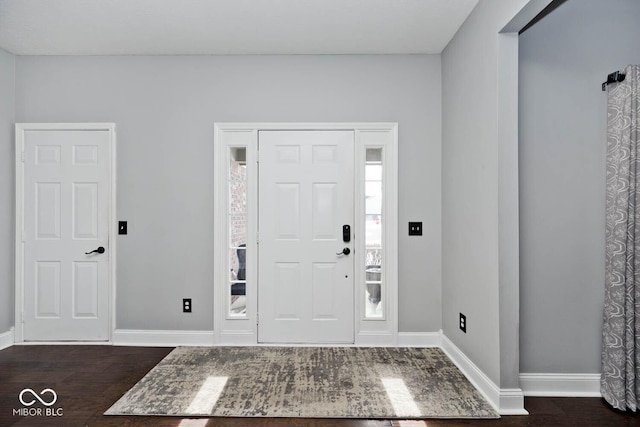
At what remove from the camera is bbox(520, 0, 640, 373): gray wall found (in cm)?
256

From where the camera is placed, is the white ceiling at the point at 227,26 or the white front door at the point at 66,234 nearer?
the white ceiling at the point at 227,26

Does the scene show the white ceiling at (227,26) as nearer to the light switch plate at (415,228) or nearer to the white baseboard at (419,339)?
the light switch plate at (415,228)

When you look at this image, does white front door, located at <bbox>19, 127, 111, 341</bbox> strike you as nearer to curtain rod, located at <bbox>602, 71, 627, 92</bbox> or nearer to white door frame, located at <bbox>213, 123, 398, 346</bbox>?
white door frame, located at <bbox>213, 123, 398, 346</bbox>

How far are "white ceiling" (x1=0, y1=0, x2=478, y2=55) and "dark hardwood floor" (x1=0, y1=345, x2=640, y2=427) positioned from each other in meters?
2.70

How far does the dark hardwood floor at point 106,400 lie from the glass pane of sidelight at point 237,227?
2.52 ft

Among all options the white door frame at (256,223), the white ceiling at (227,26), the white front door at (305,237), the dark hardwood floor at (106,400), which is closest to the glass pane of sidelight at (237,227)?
the white door frame at (256,223)

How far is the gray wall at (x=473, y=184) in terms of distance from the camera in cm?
246

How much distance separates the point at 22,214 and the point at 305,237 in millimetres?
2642

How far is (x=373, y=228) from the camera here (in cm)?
358

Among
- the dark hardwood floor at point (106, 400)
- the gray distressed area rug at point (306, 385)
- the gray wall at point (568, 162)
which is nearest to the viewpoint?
the dark hardwood floor at point (106, 400)

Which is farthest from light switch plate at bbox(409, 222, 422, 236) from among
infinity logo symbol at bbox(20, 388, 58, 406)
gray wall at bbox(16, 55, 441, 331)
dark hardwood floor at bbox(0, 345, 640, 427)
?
infinity logo symbol at bbox(20, 388, 58, 406)

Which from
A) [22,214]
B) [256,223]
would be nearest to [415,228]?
[256,223]

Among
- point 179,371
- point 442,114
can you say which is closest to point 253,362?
point 179,371

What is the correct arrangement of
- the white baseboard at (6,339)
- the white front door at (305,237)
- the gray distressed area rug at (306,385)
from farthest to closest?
the white front door at (305,237), the white baseboard at (6,339), the gray distressed area rug at (306,385)
